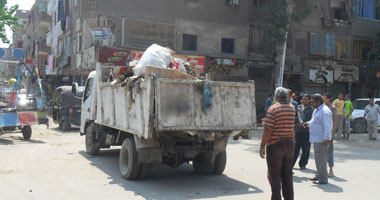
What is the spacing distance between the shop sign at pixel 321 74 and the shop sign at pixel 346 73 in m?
0.52

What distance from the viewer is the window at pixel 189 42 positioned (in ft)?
78.9

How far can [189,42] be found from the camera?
24188mm

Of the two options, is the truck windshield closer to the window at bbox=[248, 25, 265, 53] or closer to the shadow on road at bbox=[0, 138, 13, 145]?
the window at bbox=[248, 25, 265, 53]

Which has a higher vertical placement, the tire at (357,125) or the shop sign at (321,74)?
the shop sign at (321,74)

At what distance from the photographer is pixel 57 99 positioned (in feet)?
58.2

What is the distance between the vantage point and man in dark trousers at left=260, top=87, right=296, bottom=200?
519 cm

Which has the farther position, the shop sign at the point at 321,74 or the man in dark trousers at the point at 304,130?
the shop sign at the point at 321,74

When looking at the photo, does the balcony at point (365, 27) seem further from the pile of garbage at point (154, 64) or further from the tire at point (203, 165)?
the tire at point (203, 165)

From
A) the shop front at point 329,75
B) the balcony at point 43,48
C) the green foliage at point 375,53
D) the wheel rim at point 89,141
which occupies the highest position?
the balcony at point 43,48

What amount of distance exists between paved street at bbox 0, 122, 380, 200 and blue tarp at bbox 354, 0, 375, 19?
2047 centimetres

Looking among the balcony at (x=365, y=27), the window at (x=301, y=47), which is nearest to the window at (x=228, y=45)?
the window at (x=301, y=47)

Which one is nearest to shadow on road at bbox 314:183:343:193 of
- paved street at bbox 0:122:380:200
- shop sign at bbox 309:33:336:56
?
paved street at bbox 0:122:380:200

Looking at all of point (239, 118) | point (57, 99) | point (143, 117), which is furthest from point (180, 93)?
point (57, 99)

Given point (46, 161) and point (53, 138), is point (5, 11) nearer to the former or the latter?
point (53, 138)
